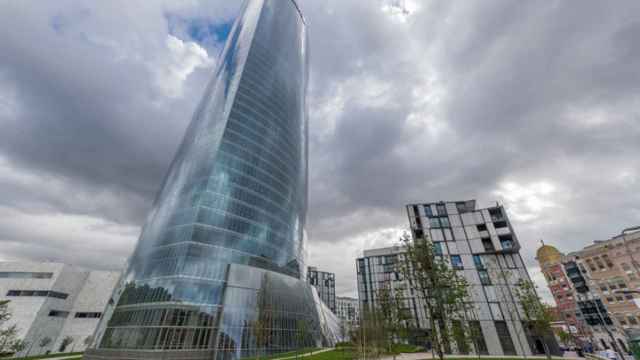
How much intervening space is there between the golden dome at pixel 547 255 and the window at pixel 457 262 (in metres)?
69.4

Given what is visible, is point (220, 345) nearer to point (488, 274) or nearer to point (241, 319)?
point (241, 319)

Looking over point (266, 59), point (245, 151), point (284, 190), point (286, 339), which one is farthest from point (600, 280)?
point (266, 59)

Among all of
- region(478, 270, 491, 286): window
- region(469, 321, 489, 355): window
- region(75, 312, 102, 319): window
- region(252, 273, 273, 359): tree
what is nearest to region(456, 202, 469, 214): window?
region(478, 270, 491, 286): window

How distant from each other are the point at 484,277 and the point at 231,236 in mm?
55122

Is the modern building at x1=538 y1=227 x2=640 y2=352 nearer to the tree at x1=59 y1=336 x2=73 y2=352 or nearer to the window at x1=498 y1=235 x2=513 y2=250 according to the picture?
the window at x1=498 y1=235 x2=513 y2=250

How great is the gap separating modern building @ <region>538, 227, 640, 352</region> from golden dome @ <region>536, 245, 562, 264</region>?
7.00 meters

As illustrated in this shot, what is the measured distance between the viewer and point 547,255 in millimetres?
97812

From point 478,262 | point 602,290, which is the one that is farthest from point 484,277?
point 602,290

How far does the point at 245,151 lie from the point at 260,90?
2237 centimetres

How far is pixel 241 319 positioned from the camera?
4147cm

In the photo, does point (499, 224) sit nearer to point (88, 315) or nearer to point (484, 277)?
point (484, 277)

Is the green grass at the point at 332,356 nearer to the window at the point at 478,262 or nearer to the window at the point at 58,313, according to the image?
the window at the point at 478,262

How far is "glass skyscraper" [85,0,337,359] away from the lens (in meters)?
37.3

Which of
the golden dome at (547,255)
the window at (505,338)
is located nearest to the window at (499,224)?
the window at (505,338)
